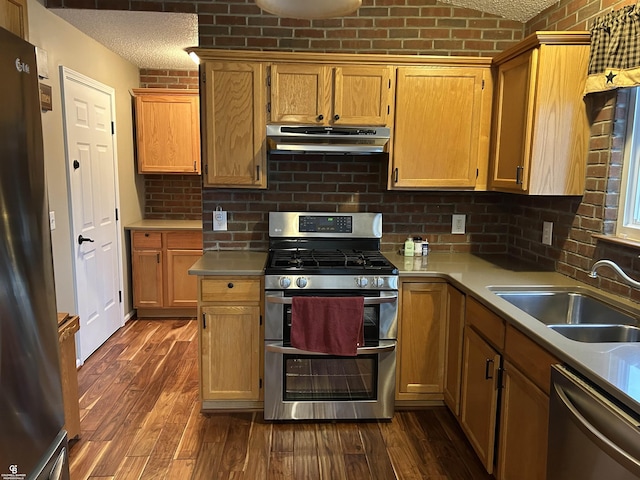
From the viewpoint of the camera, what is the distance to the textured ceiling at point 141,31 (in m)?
3.05

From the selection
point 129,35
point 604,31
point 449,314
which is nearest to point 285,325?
point 449,314

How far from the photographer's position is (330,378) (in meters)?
2.71

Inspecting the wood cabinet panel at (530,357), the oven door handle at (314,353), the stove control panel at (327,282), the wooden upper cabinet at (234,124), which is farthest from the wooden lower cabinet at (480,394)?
the wooden upper cabinet at (234,124)

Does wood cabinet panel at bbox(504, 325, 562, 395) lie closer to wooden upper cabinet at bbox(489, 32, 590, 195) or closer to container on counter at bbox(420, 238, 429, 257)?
wooden upper cabinet at bbox(489, 32, 590, 195)

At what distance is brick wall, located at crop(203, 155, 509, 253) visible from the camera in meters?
3.16

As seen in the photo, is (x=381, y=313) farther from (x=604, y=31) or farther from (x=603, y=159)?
(x=604, y=31)

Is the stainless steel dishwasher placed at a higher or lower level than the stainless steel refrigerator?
lower

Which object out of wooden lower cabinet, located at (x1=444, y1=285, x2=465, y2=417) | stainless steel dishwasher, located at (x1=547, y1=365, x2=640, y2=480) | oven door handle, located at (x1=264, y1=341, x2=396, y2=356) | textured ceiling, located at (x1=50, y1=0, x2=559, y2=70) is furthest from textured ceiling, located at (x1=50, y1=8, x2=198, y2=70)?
stainless steel dishwasher, located at (x1=547, y1=365, x2=640, y2=480)

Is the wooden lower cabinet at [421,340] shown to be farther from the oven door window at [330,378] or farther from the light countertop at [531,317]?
the oven door window at [330,378]

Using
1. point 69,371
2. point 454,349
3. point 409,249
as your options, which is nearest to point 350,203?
point 409,249

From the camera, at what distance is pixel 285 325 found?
2633 mm

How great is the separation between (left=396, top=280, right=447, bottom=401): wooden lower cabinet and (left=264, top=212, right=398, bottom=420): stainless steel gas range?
108 mm

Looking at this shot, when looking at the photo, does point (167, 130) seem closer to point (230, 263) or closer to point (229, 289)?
point (230, 263)

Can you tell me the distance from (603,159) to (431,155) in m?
0.95
